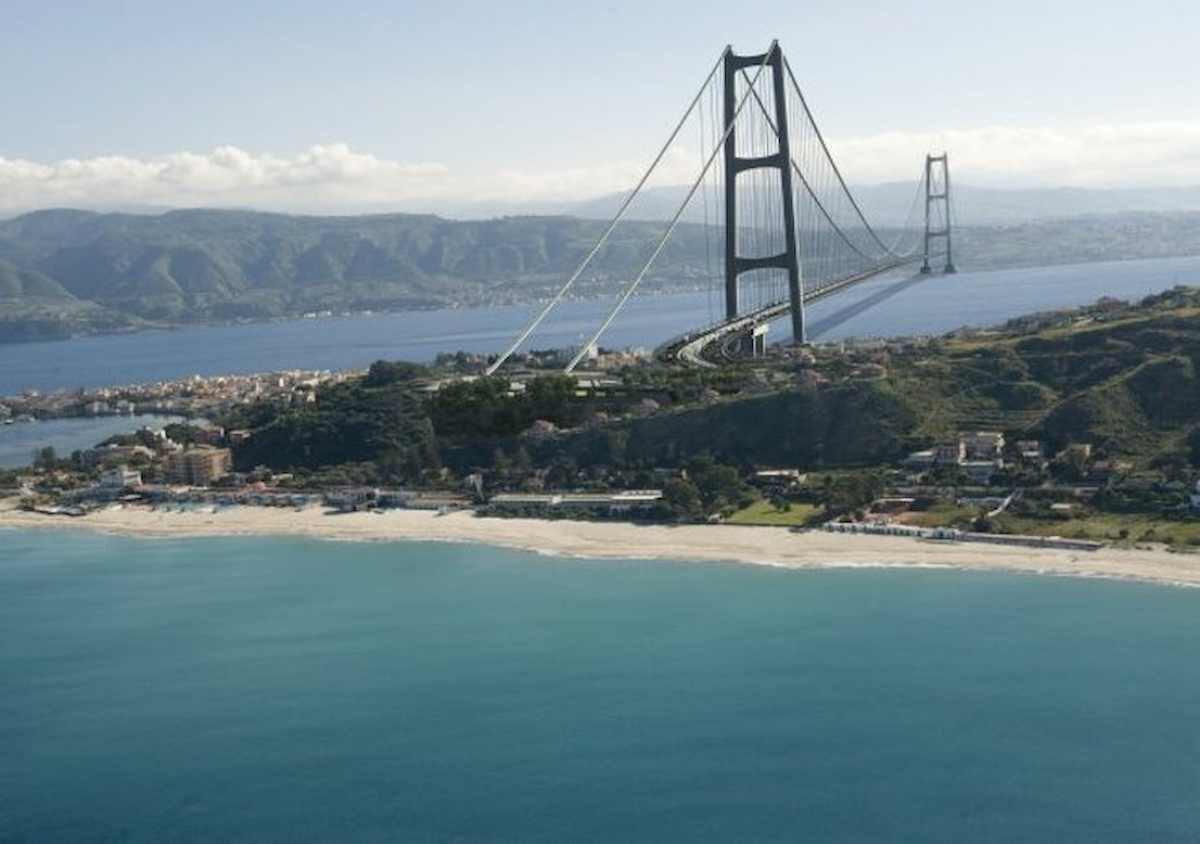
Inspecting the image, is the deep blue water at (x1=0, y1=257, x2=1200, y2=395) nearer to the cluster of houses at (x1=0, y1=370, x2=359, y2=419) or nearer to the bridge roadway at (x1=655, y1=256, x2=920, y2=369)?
the bridge roadway at (x1=655, y1=256, x2=920, y2=369)

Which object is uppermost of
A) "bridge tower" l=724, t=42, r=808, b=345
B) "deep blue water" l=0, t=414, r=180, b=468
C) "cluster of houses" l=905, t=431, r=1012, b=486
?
"bridge tower" l=724, t=42, r=808, b=345

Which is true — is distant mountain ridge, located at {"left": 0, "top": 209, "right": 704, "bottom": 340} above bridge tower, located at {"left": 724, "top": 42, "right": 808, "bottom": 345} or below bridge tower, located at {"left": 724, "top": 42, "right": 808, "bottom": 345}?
below

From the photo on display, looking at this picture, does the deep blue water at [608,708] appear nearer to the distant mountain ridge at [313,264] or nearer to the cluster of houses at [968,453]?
the cluster of houses at [968,453]

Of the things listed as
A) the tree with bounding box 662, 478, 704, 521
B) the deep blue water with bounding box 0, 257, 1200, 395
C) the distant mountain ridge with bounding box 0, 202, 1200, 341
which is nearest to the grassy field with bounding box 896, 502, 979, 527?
the tree with bounding box 662, 478, 704, 521

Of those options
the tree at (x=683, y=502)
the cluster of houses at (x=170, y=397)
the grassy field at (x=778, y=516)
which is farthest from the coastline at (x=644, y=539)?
the cluster of houses at (x=170, y=397)

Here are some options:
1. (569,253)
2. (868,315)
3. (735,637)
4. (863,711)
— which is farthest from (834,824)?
(569,253)

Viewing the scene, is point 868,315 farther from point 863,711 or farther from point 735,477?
point 863,711
